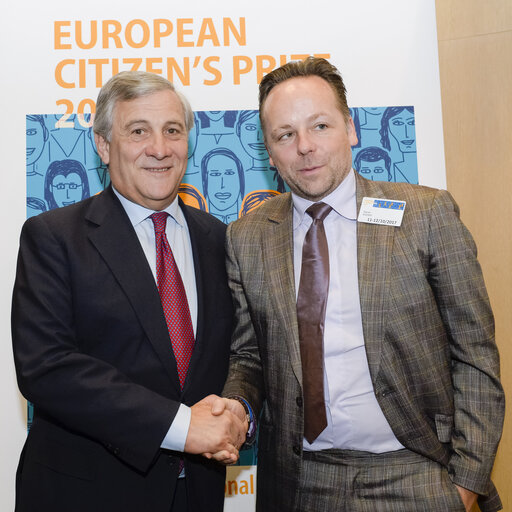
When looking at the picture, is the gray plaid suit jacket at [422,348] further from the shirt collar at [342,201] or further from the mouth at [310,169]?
the mouth at [310,169]

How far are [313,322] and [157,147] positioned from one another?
97 cm

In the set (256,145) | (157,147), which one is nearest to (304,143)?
(157,147)

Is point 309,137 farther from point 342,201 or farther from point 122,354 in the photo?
point 122,354

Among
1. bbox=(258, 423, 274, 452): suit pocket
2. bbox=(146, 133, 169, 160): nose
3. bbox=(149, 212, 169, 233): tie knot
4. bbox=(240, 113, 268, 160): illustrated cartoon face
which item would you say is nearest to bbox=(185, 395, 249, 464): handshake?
bbox=(258, 423, 274, 452): suit pocket

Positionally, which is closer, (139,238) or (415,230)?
(415,230)

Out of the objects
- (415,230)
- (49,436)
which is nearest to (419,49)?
(415,230)

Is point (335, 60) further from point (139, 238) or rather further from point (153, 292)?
point (153, 292)

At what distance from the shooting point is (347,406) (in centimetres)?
191

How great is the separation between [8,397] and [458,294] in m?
2.40

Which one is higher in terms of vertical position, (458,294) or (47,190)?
(47,190)

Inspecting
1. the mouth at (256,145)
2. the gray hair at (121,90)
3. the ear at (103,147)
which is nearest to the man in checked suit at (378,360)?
the gray hair at (121,90)

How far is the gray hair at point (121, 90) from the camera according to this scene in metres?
2.23

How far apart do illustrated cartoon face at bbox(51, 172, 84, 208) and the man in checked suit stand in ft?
4.66

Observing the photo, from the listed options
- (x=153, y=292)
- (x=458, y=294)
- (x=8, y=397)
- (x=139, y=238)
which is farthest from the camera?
(x=8, y=397)
